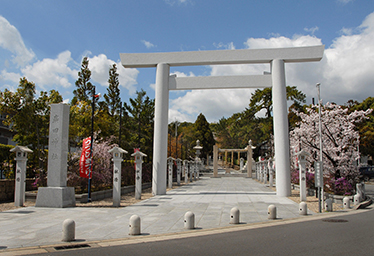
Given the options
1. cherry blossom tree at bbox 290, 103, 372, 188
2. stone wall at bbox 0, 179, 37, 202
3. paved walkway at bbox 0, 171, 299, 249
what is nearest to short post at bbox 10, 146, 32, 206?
paved walkway at bbox 0, 171, 299, 249

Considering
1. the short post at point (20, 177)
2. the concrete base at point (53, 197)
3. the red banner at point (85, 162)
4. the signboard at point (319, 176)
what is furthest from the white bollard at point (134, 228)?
the signboard at point (319, 176)

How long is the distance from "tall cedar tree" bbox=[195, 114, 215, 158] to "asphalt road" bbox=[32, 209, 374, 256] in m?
46.7

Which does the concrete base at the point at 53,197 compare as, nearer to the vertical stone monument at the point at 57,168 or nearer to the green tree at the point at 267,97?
the vertical stone monument at the point at 57,168

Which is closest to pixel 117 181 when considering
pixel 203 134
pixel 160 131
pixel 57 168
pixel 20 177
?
pixel 57 168

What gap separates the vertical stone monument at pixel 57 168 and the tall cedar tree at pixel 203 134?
43250 mm

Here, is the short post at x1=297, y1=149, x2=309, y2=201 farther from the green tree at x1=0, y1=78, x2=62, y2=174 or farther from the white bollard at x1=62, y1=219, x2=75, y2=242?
the green tree at x1=0, y1=78, x2=62, y2=174

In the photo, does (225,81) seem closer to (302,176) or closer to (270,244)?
(302,176)

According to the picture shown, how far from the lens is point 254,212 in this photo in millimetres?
10891

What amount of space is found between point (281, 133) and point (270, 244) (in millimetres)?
10536

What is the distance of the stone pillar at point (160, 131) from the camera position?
1692 cm

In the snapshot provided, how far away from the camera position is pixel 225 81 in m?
17.1

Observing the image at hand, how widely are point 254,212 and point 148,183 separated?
12813mm

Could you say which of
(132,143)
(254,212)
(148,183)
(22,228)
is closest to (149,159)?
(132,143)

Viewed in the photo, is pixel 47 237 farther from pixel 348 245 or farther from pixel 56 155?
pixel 348 245
